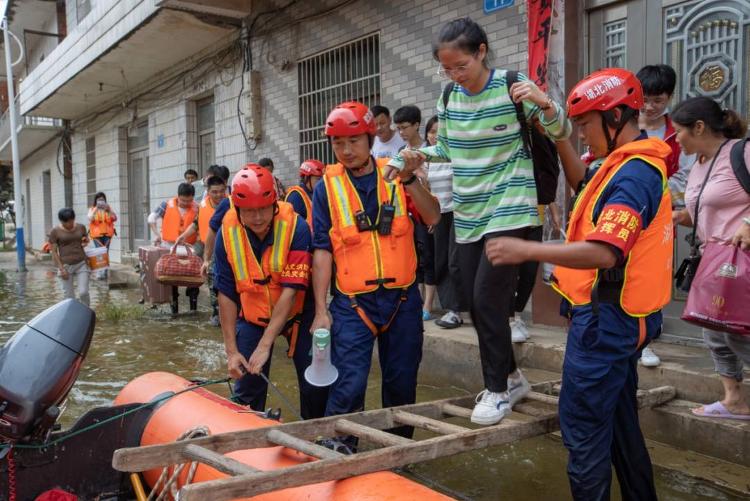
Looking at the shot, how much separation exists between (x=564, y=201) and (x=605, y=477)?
3.84m

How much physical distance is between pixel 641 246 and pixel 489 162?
840mm

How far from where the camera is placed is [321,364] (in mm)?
3479

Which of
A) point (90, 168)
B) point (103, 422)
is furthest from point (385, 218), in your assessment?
point (90, 168)

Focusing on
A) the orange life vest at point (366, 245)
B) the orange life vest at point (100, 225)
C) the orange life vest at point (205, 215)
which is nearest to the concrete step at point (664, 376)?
the orange life vest at point (366, 245)

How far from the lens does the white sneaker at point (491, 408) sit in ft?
9.84

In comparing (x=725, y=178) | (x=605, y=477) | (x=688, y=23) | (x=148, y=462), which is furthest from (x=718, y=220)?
(x=148, y=462)

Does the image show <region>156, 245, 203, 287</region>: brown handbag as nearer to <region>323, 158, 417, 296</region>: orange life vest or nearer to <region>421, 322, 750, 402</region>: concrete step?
<region>421, 322, 750, 402</region>: concrete step

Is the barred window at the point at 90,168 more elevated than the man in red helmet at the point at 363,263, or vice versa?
the barred window at the point at 90,168

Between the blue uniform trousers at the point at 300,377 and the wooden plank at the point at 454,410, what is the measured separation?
0.83 m

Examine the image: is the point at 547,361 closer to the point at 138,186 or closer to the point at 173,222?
→ the point at 173,222

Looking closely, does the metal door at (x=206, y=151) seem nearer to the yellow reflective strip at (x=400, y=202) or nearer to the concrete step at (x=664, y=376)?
the concrete step at (x=664, y=376)

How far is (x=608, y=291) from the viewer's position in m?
2.48

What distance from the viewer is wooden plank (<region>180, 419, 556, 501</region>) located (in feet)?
6.77

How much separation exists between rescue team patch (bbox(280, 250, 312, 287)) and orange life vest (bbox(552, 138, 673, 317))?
5.14ft
